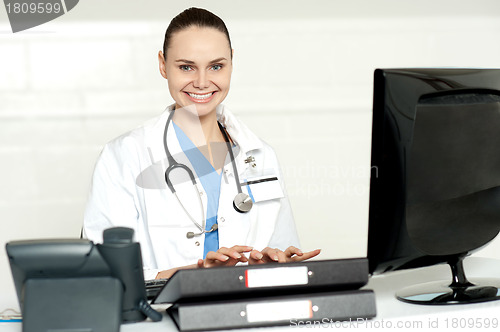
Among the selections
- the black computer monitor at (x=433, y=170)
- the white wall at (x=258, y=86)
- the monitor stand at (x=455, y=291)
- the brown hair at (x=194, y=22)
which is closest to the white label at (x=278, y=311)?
the black computer monitor at (x=433, y=170)

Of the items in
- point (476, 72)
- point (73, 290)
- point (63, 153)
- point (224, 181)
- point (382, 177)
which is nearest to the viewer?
point (73, 290)

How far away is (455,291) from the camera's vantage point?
52.1 inches

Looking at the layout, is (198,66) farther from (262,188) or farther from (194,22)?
(262,188)

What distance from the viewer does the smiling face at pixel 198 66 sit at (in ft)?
6.71

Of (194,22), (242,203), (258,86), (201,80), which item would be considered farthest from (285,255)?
(258,86)

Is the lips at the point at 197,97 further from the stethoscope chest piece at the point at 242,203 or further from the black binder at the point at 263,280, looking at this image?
the black binder at the point at 263,280

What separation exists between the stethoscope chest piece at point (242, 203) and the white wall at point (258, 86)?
0.86 m

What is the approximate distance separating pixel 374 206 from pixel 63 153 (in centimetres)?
189

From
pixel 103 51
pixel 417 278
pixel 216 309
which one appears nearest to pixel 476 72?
pixel 417 278

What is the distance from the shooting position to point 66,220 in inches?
112

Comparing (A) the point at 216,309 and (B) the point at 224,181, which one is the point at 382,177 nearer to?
(A) the point at 216,309

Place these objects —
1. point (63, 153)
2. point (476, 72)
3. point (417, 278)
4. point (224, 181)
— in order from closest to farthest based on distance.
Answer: point (476, 72) → point (417, 278) → point (224, 181) → point (63, 153)

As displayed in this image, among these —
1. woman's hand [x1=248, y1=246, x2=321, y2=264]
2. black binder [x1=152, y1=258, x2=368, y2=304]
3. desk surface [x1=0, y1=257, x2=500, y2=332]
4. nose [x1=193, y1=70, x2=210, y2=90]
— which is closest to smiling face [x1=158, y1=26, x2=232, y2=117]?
nose [x1=193, y1=70, x2=210, y2=90]

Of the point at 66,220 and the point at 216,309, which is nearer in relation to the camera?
the point at 216,309
